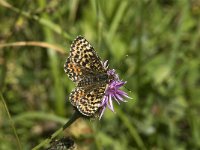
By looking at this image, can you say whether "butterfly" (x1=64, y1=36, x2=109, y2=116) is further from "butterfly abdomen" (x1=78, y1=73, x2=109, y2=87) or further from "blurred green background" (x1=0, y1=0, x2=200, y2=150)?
"blurred green background" (x1=0, y1=0, x2=200, y2=150)

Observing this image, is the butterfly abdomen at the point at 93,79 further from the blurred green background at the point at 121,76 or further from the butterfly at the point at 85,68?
the blurred green background at the point at 121,76

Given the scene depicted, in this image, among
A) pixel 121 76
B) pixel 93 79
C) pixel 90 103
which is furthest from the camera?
pixel 121 76

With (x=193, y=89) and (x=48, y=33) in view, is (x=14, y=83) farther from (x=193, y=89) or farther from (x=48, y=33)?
(x=193, y=89)

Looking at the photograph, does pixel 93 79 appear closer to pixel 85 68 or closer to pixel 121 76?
pixel 85 68

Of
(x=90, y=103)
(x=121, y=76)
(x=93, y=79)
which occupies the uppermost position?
(x=121, y=76)

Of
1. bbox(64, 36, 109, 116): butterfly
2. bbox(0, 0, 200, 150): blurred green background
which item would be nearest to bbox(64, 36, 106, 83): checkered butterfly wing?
bbox(64, 36, 109, 116): butterfly

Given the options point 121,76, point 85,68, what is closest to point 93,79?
point 85,68
